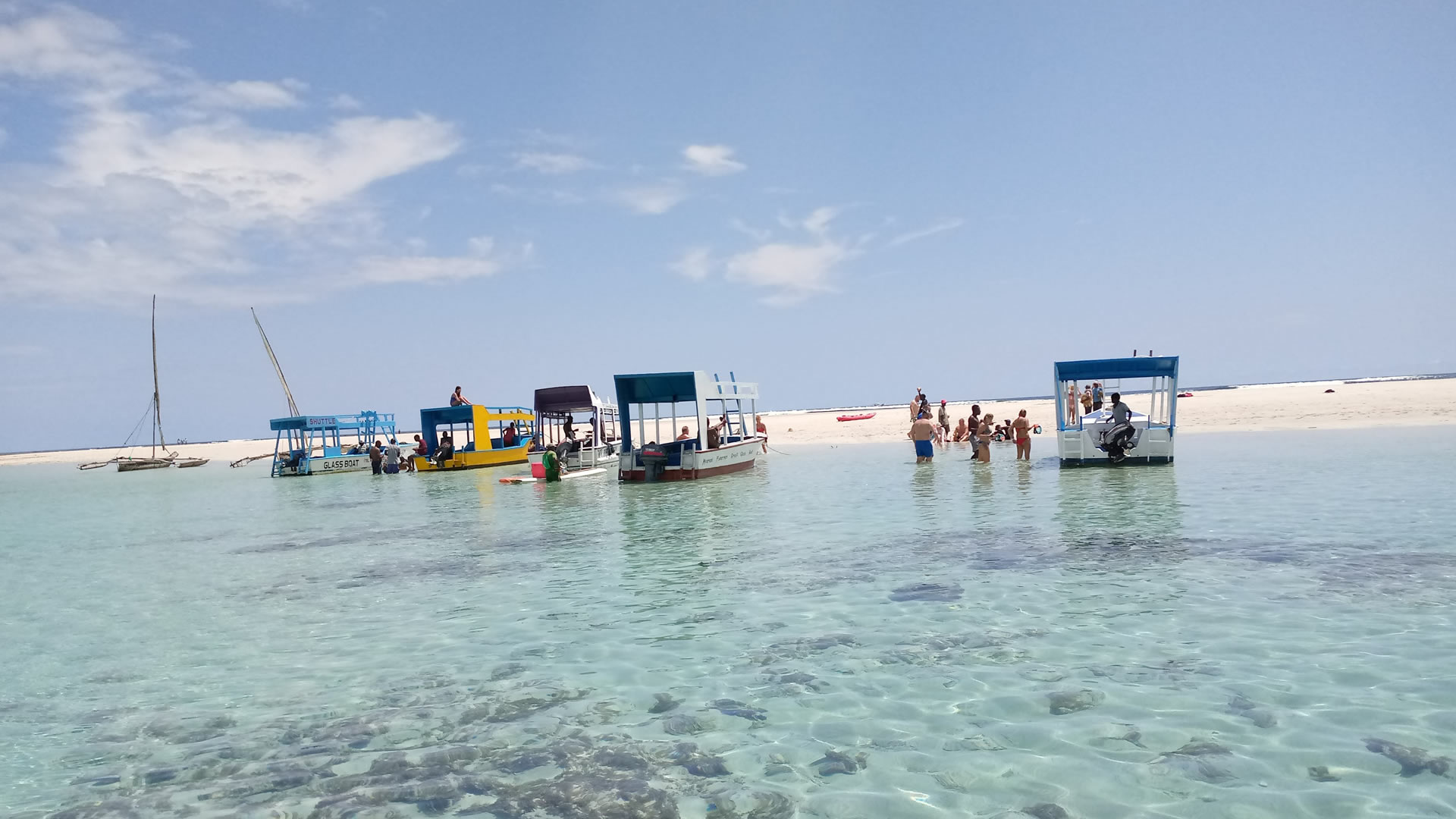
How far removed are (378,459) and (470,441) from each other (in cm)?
397

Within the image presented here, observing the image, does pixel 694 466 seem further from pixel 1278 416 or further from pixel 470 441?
pixel 1278 416

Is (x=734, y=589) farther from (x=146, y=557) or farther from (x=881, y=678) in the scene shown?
(x=146, y=557)

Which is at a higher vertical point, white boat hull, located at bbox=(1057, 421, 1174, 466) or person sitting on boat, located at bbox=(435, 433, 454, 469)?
person sitting on boat, located at bbox=(435, 433, 454, 469)

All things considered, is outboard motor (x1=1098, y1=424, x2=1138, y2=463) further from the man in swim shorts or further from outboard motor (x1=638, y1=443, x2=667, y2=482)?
outboard motor (x1=638, y1=443, x2=667, y2=482)

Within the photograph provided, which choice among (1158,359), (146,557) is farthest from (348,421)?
(1158,359)

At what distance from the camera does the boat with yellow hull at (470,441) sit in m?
36.9

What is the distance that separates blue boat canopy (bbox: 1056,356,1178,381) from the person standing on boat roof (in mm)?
28446

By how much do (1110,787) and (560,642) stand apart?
15.9 feet

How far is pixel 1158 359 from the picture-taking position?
73.0ft

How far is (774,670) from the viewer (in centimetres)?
656

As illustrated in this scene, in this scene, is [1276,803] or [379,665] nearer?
[1276,803]

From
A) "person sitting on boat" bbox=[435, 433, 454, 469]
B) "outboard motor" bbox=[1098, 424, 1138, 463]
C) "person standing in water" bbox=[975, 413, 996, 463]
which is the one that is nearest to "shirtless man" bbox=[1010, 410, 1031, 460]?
"person standing in water" bbox=[975, 413, 996, 463]

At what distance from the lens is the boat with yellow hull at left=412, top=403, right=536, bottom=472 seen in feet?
121

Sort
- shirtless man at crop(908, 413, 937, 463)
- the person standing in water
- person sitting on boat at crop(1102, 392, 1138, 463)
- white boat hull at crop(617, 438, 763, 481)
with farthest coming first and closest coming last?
shirtless man at crop(908, 413, 937, 463)
the person standing in water
white boat hull at crop(617, 438, 763, 481)
person sitting on boat at crop(1102, 392, 1138, 463)
